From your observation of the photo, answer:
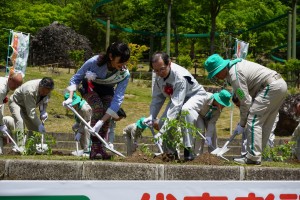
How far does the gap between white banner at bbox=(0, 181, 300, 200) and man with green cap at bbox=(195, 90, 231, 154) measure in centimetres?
322

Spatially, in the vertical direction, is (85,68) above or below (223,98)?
above

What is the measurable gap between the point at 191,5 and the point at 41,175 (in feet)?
104

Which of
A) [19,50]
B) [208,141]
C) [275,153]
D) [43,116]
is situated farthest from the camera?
[19,50]

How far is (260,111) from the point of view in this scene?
6.65 metres

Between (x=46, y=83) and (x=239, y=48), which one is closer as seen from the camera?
(x=46, y=83)

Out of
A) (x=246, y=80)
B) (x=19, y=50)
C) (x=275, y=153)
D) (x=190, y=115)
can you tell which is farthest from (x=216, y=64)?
(x=19, y=50)

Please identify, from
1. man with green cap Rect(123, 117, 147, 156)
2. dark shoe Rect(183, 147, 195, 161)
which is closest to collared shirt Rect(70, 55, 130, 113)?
dark shoe Rect(183, 147, 195, 161)

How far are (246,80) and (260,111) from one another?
393mm

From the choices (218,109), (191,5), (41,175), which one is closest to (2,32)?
(191,5)

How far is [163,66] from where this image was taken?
6426 millimetres

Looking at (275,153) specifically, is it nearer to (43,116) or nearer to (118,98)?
(118,98)

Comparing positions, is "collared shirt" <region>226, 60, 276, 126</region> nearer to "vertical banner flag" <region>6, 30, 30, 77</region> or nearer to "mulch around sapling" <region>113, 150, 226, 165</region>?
"mulch around sapling" <region>113, 150, 226, 165</region>

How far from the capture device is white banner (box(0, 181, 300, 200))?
4.16 metres

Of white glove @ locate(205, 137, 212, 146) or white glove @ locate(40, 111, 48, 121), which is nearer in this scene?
white glove @ locate(205, 137, 212, 146)
